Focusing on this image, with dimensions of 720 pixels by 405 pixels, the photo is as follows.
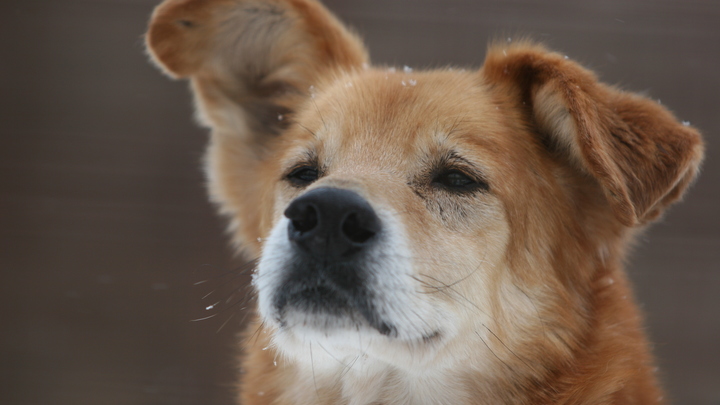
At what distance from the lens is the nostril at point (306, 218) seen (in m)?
1.75

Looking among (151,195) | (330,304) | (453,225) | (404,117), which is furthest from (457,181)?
(151,195)

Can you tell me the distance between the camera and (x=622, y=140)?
2023 millimetres

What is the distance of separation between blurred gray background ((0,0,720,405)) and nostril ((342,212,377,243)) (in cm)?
269

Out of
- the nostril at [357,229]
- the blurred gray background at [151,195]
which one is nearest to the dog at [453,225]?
the nostril at [357,229]

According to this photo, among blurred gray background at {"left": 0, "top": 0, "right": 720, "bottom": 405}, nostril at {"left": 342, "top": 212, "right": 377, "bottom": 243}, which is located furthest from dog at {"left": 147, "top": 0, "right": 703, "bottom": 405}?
blurred gray background at {"left": 0, "top": 0, "right": 720, "bottom": 405}

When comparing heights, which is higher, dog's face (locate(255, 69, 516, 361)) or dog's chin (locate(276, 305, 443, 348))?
dog's face (locate(255, 69, 516, 361))

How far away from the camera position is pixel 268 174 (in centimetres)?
265

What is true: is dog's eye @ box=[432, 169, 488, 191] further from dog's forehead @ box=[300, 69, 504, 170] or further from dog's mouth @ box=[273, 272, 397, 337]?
dog's mouth @ box=[273, 272, 397, 337]

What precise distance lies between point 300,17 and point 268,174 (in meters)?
0.65

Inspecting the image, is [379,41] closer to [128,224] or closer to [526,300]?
[128,224]

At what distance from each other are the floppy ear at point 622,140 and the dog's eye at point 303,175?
0.84 m

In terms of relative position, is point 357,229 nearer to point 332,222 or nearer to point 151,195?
point 332,222

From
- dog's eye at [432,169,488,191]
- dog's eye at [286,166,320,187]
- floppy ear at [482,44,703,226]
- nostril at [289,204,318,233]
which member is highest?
floppy ear at [482,44,703,226]

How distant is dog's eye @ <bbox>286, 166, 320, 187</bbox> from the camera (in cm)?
234
